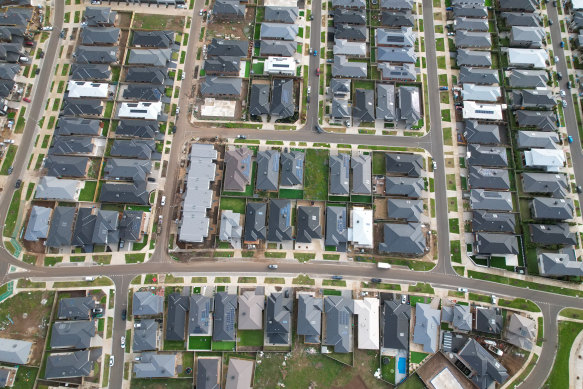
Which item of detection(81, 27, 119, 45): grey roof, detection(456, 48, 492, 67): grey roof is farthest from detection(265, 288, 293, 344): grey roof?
detection(81, 27, 119, 45): grey roof

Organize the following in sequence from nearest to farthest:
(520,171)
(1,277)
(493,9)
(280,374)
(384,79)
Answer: (280,374) → (1,277) → (520,171) → (384,79) → (493,9)

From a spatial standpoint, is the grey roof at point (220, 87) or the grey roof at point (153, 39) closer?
the grey roof at point (220, 87)

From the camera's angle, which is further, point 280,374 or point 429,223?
point 429,223

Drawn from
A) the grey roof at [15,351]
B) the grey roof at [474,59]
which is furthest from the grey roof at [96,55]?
the grey roof at [474,59]

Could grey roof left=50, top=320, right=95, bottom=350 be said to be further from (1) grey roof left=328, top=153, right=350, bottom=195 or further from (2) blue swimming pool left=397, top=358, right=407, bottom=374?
(2) blue swimming pool left=397, top=358, right=407, bottom=374

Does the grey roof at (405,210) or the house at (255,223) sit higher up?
the grey roof at (405,210)

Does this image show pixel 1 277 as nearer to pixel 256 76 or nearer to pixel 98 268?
pixel 98 268

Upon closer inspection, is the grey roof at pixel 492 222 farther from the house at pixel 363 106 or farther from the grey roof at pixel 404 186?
the house at pixel 363 106

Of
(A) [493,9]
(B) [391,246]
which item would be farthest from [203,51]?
(A) [493,9]
